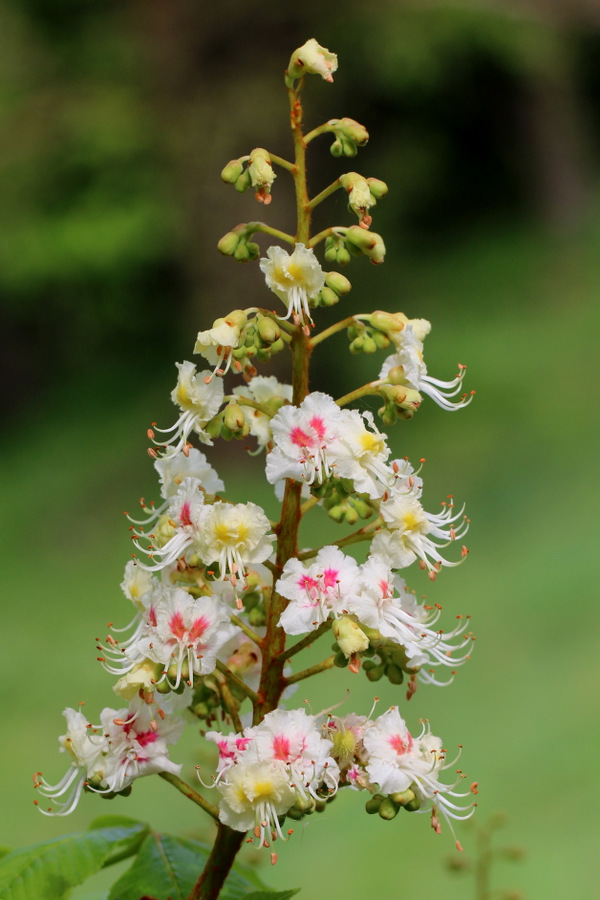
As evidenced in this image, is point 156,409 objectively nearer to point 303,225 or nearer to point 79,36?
point 79,36

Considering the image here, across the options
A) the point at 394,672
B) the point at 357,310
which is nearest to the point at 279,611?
the point at 394,672

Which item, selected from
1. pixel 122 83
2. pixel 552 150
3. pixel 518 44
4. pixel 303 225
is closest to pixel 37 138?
pixel 122 83

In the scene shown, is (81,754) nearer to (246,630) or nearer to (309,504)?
(246,630)

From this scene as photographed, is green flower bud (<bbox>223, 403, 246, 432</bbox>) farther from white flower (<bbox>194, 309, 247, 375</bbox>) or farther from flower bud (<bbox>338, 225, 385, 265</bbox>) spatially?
flower bud (<bbox>338, 225, 385, 265</bbox>)

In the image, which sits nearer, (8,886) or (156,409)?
(8,886)

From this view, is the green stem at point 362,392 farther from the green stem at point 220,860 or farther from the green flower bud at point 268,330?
the green stem at point 220,860

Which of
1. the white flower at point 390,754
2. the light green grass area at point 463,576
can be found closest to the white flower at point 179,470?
the white flower at point 390,754
